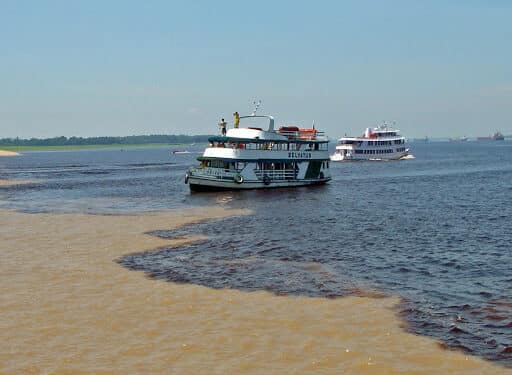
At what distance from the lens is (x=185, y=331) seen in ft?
46.8

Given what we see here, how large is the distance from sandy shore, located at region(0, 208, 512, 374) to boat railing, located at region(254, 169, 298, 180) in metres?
35.4

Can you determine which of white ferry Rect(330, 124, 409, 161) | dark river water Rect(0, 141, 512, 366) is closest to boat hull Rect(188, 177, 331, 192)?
dark river water Rect(0, 141, 512, 366)

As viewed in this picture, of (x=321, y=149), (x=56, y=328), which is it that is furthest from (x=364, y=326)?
(x=321, y=149)

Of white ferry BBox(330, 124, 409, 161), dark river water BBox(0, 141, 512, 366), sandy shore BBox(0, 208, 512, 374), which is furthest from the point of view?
white ferry BBox(330, 124, 409, 161)

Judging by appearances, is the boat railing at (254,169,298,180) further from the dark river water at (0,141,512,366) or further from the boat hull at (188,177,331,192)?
the dark river water at (0,141,512,366)

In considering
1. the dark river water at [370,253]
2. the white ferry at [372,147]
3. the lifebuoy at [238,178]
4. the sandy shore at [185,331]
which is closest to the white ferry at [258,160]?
the lifebuoy at [238,178]

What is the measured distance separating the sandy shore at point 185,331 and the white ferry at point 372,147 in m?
110

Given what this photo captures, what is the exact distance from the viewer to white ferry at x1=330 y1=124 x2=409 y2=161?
126 m

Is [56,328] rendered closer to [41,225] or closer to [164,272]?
[164,272]

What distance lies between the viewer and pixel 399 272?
68.4ft

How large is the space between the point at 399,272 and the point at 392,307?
479 centimetres

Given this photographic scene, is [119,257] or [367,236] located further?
[367,236]

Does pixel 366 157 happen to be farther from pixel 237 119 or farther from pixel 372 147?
pixel 237 119

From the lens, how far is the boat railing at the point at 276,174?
56.4 m
